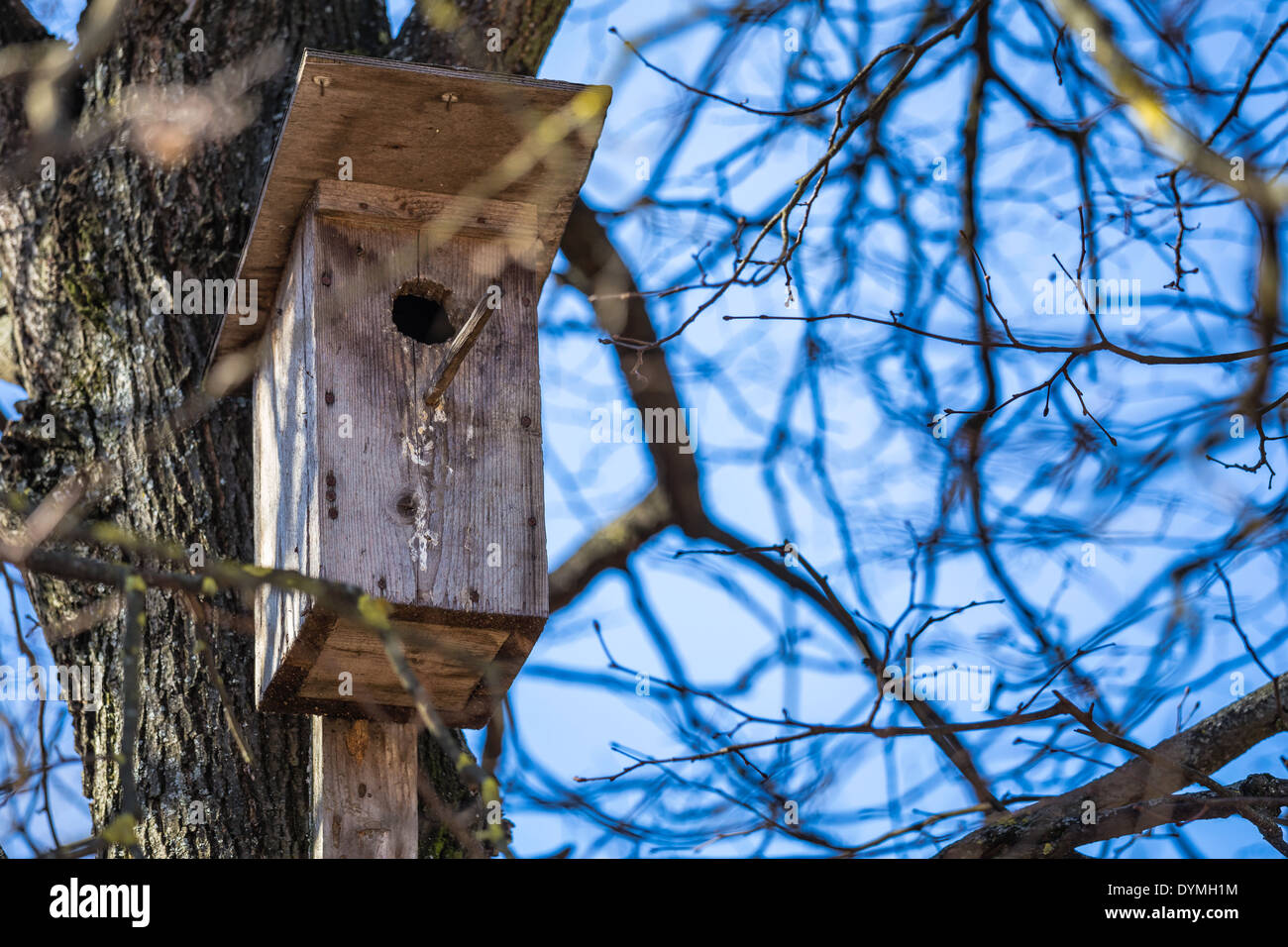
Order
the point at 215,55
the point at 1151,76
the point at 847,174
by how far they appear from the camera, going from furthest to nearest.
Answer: the point at 847,174, the point at 215,55, the point at 1151,76

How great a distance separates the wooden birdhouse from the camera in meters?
2.79

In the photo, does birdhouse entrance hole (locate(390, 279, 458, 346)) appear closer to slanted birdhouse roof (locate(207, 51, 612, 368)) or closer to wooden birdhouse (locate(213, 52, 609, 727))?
wooden birdhouse (locate(213, 52, 609, 727))

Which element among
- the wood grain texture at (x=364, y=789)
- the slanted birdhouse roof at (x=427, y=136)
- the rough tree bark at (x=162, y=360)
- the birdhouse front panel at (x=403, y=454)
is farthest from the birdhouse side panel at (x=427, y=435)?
the rough tree bark at (x=162, y=360)

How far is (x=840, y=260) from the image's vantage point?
15.5 feet

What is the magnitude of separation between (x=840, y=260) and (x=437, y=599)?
234 centimetres

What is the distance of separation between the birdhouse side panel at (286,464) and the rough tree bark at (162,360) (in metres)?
0.21

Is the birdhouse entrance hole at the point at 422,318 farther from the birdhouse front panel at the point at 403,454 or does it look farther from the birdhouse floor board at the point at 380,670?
the birdhouse floor board at the point at 380,670

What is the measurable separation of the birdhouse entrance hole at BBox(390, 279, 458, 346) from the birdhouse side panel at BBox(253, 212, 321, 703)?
21 centimetres

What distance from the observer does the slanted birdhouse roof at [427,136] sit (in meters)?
2.86

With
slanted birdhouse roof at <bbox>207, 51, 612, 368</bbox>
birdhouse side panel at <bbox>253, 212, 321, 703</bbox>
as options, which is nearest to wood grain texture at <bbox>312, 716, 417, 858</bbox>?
birdhouse side panel at <bbox>253, 212, 321, 703</bbox>

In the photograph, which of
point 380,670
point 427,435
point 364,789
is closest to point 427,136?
point 427,435
